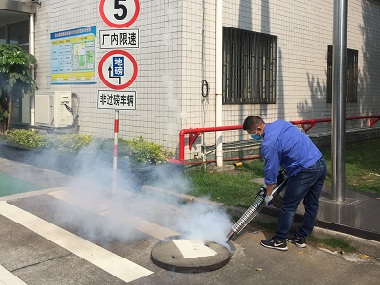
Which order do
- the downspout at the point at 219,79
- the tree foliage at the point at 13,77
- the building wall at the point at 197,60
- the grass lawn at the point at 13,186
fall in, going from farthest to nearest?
the tree foliage at the point at 13,77, the downspout at the point at 219,79, the building wall at the point at 197,60, the grass lawn at the point at 13,186

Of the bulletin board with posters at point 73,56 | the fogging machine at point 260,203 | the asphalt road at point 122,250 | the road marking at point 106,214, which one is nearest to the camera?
the asphalt road at point 122,250

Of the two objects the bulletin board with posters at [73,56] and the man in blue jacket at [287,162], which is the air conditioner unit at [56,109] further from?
the man in blue jacket at [287,162]

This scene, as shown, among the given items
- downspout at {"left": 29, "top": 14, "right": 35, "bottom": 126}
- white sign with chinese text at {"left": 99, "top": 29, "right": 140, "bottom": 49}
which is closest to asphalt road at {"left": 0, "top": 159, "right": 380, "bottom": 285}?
white sign with chinese text at {"left": 99, "top": 29, "right": 140, "bottom": 49}

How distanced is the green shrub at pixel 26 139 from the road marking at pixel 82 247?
13.9 ft

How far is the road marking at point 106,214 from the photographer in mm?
5516

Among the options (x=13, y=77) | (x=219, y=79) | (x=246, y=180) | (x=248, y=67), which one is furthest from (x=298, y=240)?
(x=13, y=77)

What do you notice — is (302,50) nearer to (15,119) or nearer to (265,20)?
(265,20)

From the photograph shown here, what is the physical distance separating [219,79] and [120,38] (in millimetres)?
3021

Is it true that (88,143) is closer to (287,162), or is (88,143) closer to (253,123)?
(253,123)

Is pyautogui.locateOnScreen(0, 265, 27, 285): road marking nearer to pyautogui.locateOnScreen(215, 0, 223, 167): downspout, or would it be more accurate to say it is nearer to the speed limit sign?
the speed limit sign

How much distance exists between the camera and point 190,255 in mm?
4637

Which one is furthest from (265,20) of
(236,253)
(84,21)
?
(236,253)

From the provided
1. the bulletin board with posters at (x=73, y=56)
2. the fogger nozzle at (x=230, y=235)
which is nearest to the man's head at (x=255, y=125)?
the fogger nozzle at (x=230, y=235)

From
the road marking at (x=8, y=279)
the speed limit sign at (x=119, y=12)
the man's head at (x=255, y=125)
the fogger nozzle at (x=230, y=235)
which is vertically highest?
the speed limit sign at (x=119, y=12)
